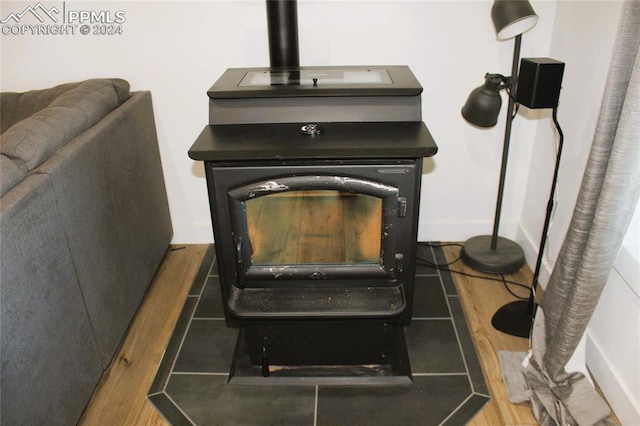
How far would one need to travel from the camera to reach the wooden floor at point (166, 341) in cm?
151

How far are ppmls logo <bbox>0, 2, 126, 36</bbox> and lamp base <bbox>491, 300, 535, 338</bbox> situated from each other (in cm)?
186

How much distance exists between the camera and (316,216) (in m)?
1.52

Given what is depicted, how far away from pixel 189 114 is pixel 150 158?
25 centimetres

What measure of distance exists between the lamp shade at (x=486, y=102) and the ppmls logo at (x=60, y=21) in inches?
54.7

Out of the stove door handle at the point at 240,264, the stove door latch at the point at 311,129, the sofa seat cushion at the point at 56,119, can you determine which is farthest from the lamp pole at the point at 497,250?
the sofa seat cushion at the point at 56,119

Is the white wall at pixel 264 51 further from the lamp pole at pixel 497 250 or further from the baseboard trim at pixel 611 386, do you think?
the baseboard trim at pixel 611 386

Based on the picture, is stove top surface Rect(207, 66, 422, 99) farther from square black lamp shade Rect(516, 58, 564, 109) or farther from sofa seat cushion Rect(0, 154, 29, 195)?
sofa seat cushion Rect(0, 154, 29, 195)

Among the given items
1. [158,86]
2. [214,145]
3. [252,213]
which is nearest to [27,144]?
[214,145]

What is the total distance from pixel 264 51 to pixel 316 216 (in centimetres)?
84

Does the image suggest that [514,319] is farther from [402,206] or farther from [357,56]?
[357,56]

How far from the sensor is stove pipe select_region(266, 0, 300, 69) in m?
1.73

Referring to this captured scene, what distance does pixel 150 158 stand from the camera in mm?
2051

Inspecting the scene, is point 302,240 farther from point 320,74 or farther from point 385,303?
point 320,74

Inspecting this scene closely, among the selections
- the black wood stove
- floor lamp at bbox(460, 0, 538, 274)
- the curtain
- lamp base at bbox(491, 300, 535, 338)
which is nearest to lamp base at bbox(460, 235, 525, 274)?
floor lamp at bbox(460, 0, 538, 274)
